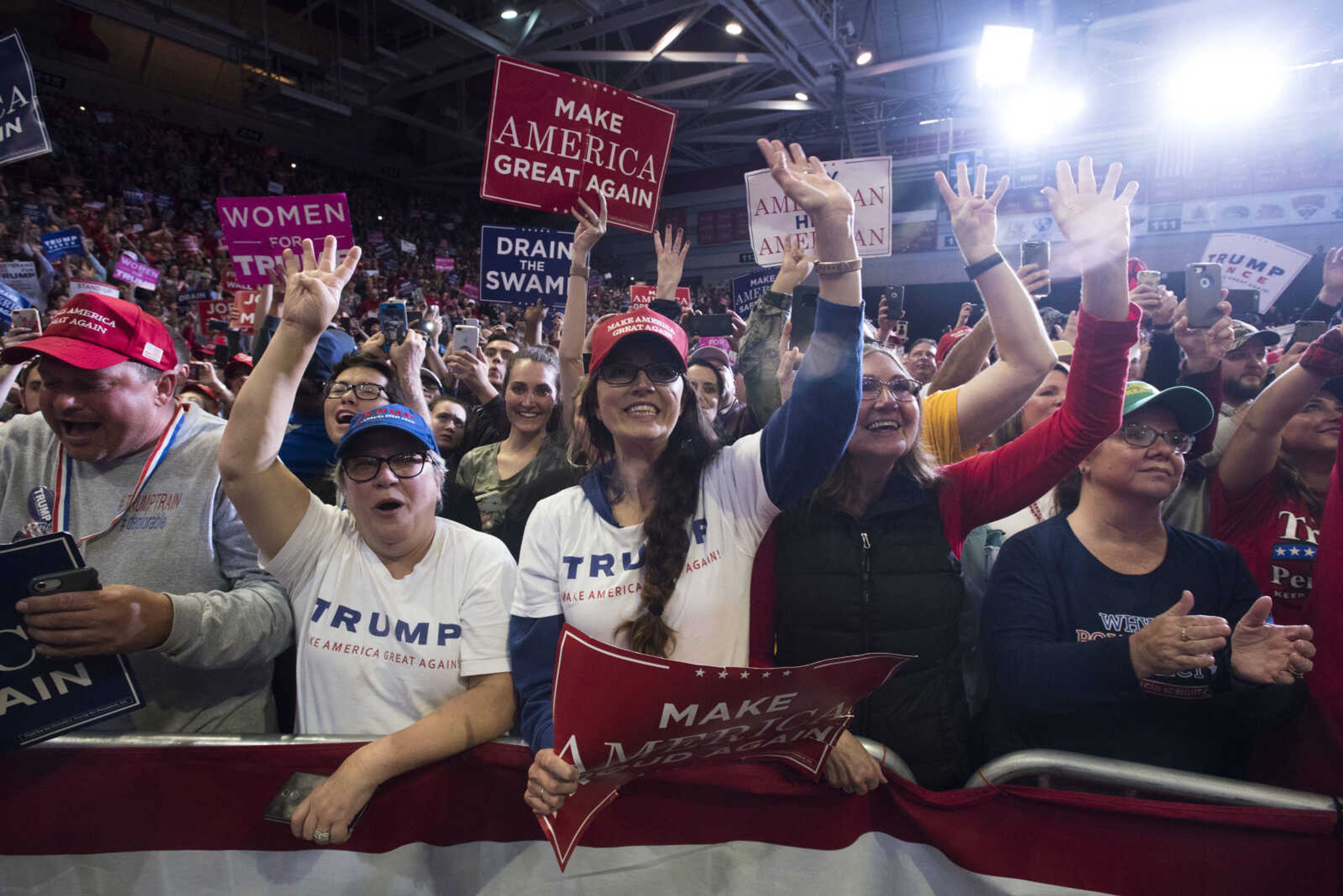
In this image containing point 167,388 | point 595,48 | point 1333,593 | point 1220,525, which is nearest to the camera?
point 1333,593

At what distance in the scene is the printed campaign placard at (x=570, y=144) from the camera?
3.67 metres

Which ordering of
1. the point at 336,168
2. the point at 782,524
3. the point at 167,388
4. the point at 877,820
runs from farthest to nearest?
the point at 336,168, the point at 167,388, the point at 782,524, the point at 877,820

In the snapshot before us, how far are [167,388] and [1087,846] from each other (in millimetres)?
2551

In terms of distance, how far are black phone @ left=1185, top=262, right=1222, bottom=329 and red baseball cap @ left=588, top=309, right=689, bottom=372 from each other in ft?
8.00

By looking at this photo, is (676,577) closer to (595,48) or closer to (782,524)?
(782,524)

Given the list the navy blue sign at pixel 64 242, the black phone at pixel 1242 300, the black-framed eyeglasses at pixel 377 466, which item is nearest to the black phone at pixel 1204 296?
the black phone at pixel 1242 300

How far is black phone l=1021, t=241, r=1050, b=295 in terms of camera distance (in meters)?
2.83

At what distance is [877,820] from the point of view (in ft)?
4.53

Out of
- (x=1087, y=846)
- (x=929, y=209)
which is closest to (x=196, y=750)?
(x=1087, y=846)

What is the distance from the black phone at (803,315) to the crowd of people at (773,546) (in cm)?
11

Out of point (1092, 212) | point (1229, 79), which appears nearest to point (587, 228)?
point (1092, 212)

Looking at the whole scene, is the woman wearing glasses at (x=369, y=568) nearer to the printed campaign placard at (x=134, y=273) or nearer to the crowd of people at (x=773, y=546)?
the crowd of people at (x=773, y=546)

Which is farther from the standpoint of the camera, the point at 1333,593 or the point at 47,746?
the point at 1333,593

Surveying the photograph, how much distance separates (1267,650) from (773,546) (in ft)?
3.27
